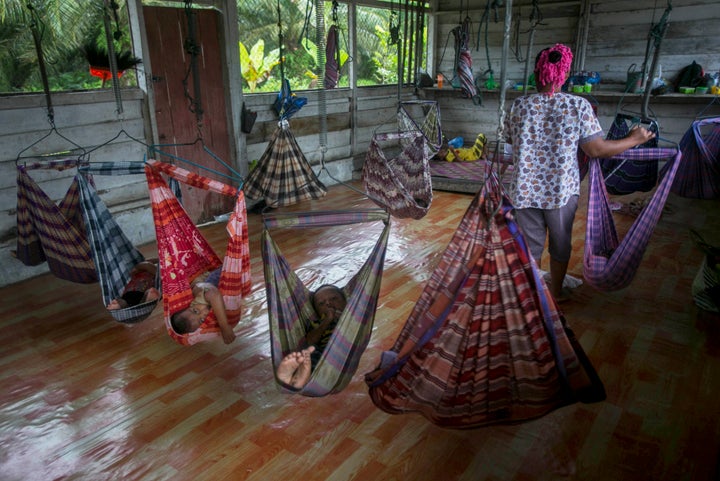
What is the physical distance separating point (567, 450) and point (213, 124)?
10.8 feet

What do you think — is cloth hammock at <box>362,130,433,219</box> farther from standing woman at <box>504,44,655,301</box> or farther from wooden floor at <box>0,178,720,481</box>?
standing woman at <box>504,44,655,301</box>

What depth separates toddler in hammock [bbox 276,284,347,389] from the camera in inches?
66.9

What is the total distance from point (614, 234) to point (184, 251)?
2.02 metres

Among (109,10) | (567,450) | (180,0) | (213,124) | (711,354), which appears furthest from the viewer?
(213,124)

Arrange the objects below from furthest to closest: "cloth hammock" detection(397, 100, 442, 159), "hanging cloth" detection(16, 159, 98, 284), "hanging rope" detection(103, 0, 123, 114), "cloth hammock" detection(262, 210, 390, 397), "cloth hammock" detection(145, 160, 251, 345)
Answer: "cloth hammock" detection(397, 100, 442, 159) < "hanging rope" detection(103, 0, 123, 114) < "hanging cloth" detection(16, 159, 98, 284) < "cloth hammock" detection(145, 160, 251, 345) < "cloth hammock" detection(262, 210, 390, 397)

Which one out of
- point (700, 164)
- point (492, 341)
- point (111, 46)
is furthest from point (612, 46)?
point (492, 341)

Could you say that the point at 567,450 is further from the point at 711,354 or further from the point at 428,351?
the point at 711,354

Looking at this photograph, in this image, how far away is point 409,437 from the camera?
1721 mm

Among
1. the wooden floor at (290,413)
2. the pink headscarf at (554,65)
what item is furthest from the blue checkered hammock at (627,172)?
the pink headscarf at (554,65)

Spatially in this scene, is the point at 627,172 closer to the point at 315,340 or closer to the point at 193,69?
the point at 315,340

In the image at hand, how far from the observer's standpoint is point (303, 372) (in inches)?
67.0

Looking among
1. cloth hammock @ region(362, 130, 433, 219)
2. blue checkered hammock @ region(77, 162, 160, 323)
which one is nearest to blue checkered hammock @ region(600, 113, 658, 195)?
cloth hammock @ region(362, 130, 433, 219)

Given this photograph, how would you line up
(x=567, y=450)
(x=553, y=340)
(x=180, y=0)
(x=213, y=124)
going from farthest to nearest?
(x=213, y=124)
(x=180, y=0)
(x=567, y=450)
(x=553, y=340)

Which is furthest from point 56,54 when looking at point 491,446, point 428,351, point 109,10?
point 491,446
